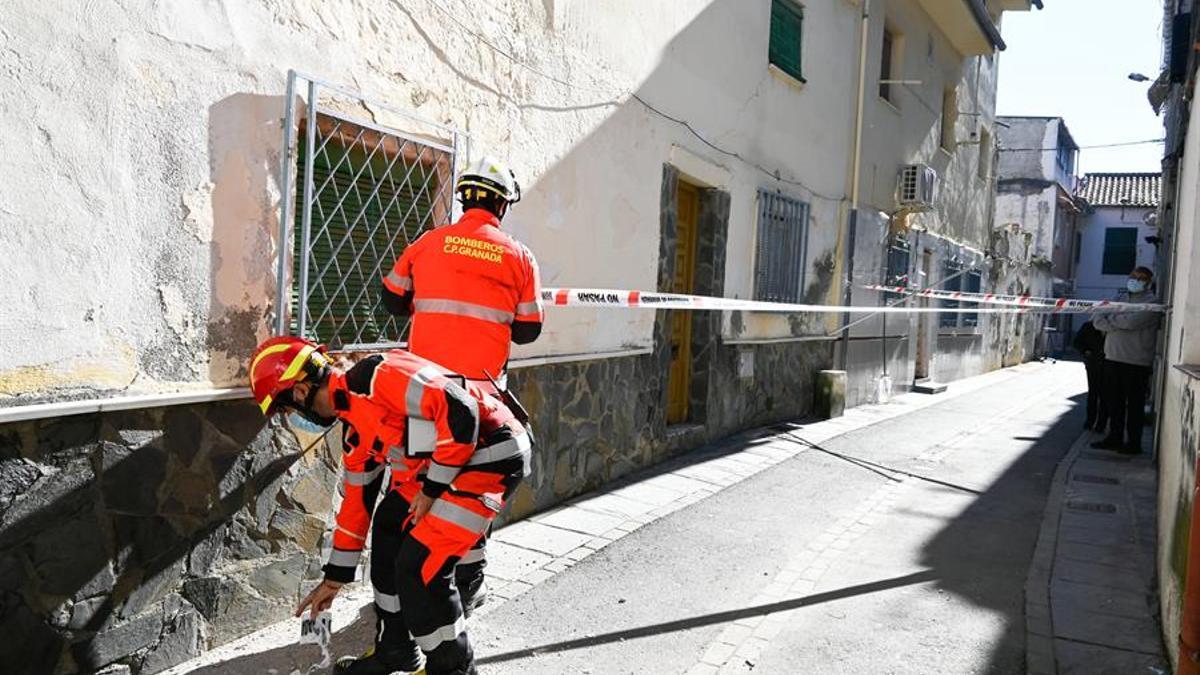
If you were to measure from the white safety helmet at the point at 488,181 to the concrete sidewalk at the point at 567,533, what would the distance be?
6.62ft

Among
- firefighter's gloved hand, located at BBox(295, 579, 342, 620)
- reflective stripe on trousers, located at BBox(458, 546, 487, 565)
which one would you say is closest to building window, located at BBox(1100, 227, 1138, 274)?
reflective stripe on trousers, located at BBox(458, 546, 487, 565)

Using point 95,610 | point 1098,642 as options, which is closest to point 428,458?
point 95,610

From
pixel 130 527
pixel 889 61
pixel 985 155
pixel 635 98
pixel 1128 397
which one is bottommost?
pixel 130 527

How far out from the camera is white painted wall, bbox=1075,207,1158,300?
135 ft

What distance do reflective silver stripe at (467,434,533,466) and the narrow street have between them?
1.18 m

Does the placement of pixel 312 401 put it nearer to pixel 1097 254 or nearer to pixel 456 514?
pixel 456 514

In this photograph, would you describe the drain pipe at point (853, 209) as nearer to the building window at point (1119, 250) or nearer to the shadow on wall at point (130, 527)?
the shadow on wall at point (130, 527)

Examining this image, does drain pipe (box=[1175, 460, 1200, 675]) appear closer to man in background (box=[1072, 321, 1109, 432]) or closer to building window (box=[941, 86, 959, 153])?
man in background (box=[1072, 321, 1109, 432])

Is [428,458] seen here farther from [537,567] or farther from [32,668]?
[537,567]

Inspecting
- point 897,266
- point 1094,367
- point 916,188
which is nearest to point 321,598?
point 1094,367

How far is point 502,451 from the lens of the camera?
3.07 metres

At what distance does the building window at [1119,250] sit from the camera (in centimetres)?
4088

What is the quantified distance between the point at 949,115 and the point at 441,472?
1584 cm

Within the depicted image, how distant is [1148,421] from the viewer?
1138 cm
